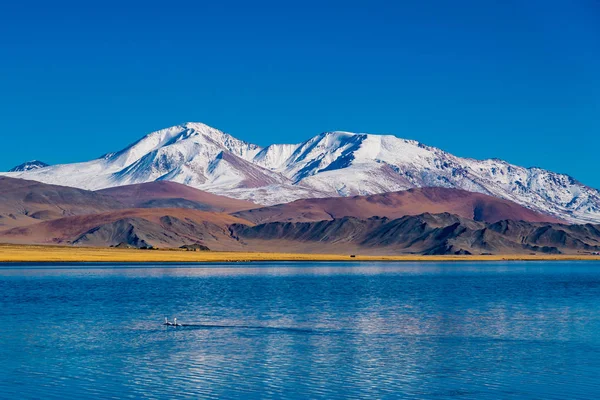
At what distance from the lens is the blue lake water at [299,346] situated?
1446 inches

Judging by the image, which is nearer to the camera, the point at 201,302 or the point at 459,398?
the point at 459,398

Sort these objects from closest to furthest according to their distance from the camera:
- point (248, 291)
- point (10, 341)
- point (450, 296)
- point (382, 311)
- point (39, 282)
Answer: point (10, 341) → point (382, 311) → point (450, 296) → point (248, 291) → point (39, 282)

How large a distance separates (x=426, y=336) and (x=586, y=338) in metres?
9.73

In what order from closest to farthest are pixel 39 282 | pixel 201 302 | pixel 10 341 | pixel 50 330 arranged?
pixel 10 341
pixel 50 330
pixel 201 302
pixel 39 282

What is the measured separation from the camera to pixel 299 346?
48.6 metres

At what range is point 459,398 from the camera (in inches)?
1359

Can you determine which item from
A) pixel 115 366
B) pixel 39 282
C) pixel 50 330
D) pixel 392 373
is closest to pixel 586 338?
pixel 392 373

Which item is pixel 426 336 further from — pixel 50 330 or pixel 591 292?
pixel 591 292

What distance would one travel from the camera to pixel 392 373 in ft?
131

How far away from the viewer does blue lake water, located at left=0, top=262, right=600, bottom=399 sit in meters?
36.7

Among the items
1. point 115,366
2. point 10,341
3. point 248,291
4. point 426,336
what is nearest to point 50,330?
point 10,341

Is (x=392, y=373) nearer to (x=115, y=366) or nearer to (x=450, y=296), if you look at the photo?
(x=115, y=366)

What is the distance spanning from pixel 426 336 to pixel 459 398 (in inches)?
724

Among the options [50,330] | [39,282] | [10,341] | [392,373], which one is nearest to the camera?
[392,373]
